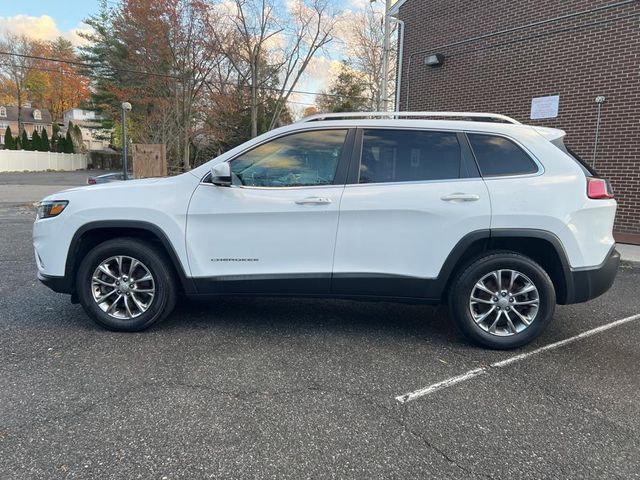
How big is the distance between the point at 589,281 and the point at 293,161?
102 inches

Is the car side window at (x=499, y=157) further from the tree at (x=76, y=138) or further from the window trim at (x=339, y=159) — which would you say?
the tree at (x=76, y=138)

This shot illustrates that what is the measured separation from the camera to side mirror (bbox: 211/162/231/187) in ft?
12.2

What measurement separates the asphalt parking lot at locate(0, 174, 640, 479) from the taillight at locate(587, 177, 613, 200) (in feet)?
4.22

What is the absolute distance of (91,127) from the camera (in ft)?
174

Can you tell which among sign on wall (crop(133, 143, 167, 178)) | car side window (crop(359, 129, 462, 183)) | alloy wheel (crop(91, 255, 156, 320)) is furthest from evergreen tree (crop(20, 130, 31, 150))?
car side window (crop(359, 129, 462, 183))

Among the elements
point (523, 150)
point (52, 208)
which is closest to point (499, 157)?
point (523, 150)

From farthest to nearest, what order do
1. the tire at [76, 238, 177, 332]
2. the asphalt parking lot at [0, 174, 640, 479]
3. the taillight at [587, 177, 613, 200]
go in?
the tire at [76, 238, 177, 332]
the taillight at [587, 177, 613, 200]
the asphalt parking lot at [0, 174, 640, 479]

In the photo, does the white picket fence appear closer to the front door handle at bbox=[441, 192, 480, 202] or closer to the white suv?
the white suv

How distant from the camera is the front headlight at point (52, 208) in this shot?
12.9 ft

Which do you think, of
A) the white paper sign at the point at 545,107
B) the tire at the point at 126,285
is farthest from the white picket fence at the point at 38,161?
the tire at the point at 126,285

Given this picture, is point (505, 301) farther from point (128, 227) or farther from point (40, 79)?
point (40, 79)

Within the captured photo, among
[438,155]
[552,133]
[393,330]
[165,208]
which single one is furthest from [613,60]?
[165,208]

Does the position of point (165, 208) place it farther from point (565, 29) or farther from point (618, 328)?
point (565, 29)

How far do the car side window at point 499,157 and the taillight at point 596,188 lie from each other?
0.43 meters
